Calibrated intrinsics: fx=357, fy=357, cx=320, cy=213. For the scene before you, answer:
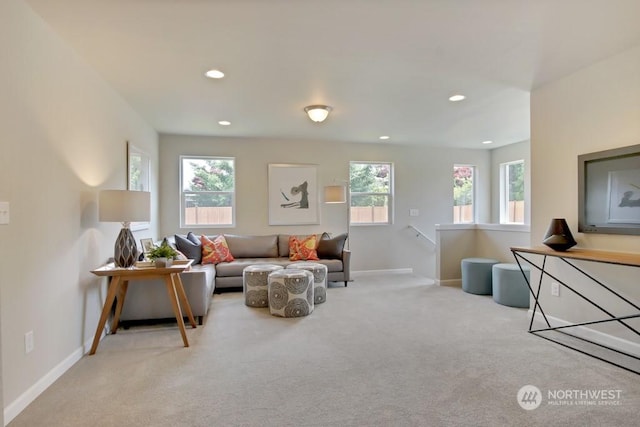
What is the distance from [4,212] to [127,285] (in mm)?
1577

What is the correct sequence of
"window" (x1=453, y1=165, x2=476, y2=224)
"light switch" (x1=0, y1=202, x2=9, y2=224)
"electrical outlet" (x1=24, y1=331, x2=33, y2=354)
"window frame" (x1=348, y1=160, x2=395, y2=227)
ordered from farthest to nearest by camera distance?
"window" (x1=453, y1=165, x2=476, y2=224) → "window frame" (x1=348, y1=160, x2=395, y2=227) → "electrical outlet" (x1=24, y1=331, x2=33, y2=354) → "light switch" (x1=0, y1=202, x2=9, y2=224)

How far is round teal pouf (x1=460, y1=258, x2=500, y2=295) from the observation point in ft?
16.1

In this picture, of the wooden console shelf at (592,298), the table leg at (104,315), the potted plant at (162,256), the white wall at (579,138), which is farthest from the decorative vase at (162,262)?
the white wall at (579,138)

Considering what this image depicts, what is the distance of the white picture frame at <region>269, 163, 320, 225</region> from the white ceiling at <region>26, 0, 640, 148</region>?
1.78 metres

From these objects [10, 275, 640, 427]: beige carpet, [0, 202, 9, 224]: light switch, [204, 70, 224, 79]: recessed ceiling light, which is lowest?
[10, 275, 640, 427]: beige carpet

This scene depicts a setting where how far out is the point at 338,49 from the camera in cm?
278

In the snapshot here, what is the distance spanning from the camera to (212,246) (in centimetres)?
529

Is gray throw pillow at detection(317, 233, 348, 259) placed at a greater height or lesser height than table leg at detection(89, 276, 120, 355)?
greater

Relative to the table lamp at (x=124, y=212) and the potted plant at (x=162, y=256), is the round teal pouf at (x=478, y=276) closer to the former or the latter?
the potted plant at (x=162, y=256)

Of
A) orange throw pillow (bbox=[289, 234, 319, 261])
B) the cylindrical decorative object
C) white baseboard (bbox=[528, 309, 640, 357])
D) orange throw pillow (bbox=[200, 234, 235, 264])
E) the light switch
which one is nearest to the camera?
the light switch

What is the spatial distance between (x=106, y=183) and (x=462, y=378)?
11.4 feet

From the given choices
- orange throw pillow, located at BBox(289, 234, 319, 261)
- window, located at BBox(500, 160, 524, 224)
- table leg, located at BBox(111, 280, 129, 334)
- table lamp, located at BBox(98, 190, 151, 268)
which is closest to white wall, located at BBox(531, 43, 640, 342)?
orange throw pillow, located at BBox(289, 234, 319, 261)

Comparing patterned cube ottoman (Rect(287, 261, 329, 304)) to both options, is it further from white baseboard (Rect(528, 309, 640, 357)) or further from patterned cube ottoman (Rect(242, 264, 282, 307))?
white baseboard (Rect(528, 309, 640, 357))

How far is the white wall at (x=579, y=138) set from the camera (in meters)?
2.87
